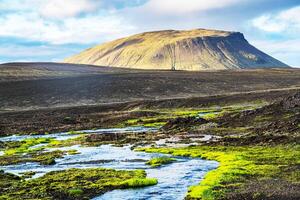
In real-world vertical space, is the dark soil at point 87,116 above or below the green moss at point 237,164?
below

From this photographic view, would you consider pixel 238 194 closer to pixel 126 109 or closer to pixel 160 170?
pixel 160 170

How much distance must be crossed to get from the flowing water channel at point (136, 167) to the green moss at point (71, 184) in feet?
3.85

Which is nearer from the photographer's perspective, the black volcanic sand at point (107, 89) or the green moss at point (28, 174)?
the green moss at point (28, 174)

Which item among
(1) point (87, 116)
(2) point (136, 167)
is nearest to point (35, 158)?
(2) point (136, 167)

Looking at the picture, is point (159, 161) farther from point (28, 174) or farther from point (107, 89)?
point (107, 89)

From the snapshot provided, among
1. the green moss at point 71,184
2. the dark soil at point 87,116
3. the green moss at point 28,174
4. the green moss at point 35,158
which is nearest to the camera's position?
the green moss at point 71,184

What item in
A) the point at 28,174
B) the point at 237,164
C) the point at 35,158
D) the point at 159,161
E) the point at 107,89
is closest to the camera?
the point at 237,164

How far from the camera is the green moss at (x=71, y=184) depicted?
3086 cm

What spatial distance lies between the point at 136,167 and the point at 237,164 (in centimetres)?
915

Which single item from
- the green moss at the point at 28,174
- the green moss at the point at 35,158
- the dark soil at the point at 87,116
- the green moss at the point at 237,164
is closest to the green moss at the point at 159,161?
the green moss at the point at 237,164

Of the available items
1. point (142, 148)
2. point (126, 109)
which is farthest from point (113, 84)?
point (142, 148)

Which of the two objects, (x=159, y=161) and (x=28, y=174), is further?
(x=159, y=161)

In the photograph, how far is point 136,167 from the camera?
41.7 meters

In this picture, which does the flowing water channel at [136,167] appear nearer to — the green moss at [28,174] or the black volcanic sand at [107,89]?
the green moss at [28,174]
